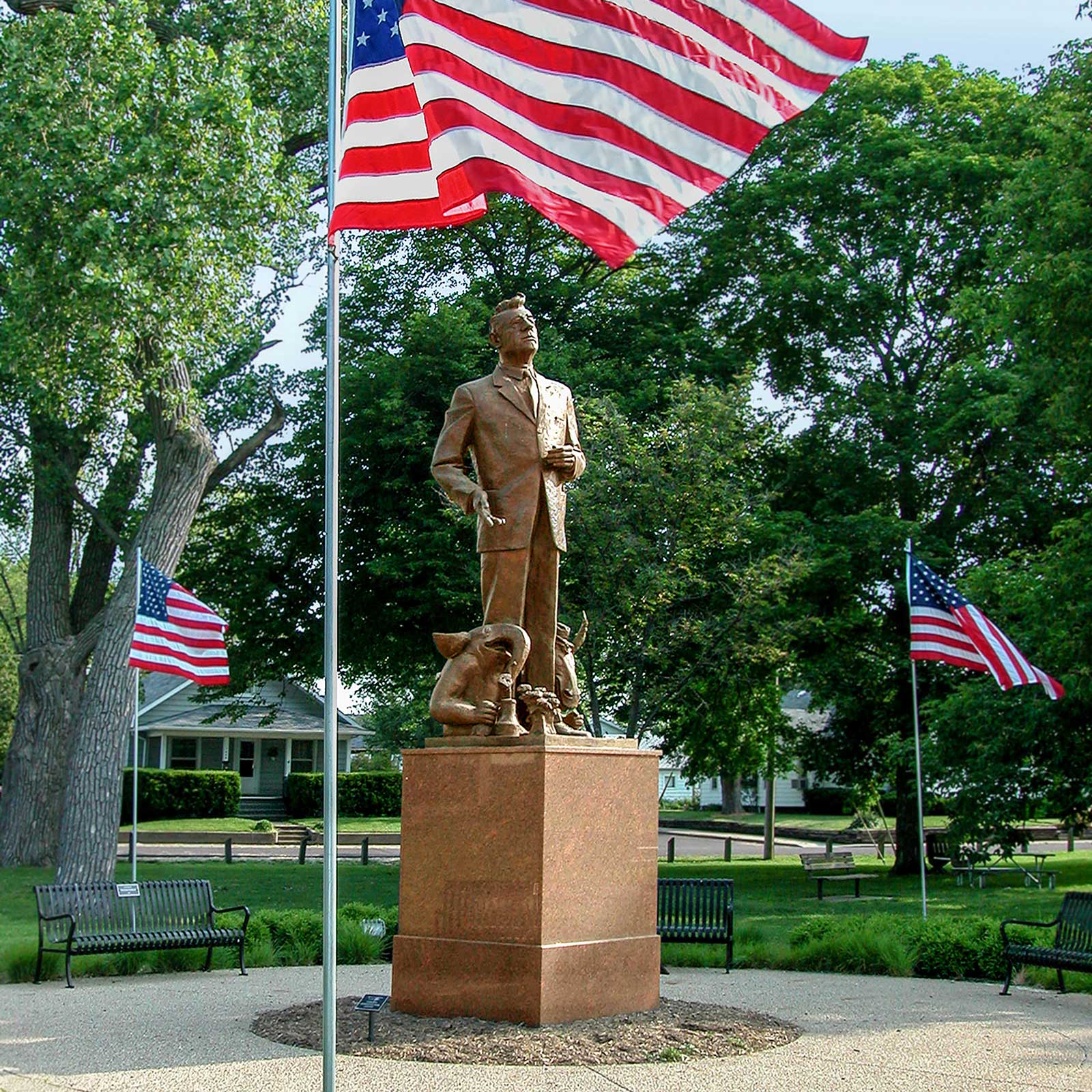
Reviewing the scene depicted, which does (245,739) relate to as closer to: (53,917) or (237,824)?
(237,824)

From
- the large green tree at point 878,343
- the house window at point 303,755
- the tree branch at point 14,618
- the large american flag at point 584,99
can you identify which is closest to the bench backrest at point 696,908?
the large american flag at point 584,99

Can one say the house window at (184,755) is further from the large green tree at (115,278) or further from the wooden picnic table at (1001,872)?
the wooden picnic table at (1001,872)

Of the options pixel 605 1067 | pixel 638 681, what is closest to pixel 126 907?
pixel 605 1067

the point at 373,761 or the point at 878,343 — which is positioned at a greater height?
the point at 878,343

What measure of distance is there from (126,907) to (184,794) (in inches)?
1448

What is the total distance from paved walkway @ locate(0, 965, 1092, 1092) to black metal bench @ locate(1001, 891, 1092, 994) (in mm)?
284

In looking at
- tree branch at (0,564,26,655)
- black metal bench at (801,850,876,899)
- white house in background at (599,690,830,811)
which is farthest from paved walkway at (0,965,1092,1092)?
white house in background at (599,690,830,811)

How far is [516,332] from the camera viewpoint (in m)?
10.6

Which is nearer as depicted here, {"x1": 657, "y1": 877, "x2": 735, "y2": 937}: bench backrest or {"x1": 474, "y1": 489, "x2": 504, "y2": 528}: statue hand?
{"x1": 474, "y1": 489, "x2": 504, "y2": 528}: statue hand

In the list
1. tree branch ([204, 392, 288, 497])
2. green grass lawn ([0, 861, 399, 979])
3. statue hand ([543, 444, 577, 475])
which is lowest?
green grass lawn ([0, 861, 399, 979])

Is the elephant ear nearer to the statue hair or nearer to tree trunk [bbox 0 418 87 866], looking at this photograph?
the statue hair

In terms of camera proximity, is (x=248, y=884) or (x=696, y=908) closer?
(x=696, y=908)

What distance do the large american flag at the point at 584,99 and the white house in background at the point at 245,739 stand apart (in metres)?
46.2

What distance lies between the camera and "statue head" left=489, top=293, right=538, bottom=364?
10555mm
